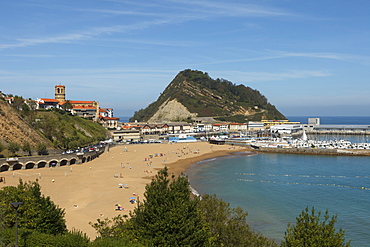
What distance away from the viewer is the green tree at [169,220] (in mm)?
16469

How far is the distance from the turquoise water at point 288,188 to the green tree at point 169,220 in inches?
485

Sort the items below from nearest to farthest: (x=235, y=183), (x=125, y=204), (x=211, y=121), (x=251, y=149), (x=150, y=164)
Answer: (x=125, y=204)
(x=235, y=183)
(x=150, y=164)
(x=251, y=149)
(x=211, y=121)

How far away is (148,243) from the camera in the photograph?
16.4 meters

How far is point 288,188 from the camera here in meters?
44.3

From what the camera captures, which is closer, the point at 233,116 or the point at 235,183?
the point at 235,183

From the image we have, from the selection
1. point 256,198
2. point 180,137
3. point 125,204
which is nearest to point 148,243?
point 125,204

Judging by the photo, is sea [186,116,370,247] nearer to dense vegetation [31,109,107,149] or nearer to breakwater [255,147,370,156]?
breakwater [255,147,370,156]

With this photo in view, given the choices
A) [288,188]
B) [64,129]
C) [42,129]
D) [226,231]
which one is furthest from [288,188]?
[42,129]

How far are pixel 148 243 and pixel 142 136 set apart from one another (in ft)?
318

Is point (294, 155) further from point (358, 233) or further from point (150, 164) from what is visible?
point (358, 233)

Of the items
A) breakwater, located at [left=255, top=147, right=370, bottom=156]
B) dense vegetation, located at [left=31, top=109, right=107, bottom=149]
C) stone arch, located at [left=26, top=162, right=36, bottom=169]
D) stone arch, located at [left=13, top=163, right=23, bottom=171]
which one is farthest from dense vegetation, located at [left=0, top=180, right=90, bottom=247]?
breakwater, located at [left=255, top=147, right=370, bottom=156]

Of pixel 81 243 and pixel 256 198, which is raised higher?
pixel 81 243

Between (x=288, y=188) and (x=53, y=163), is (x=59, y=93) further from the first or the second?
(x=288, y=188)

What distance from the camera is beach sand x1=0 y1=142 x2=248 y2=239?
3147 centimetres
